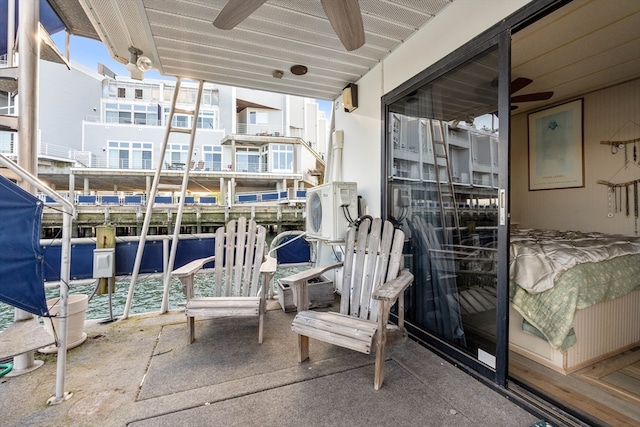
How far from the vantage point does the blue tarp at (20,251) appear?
1.53 metres

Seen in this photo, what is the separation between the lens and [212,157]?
18.5 meters

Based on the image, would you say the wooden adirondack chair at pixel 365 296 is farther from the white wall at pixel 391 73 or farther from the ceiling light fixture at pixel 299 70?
the ceiling light fixture at pixel 299 70

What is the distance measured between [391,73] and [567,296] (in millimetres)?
2297

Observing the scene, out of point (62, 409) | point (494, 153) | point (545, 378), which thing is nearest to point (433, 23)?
point (494, 153)

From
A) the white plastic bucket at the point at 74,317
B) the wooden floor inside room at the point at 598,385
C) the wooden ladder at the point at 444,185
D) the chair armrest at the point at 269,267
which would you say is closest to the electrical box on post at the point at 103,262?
the white plastic bucket at the point at 74,317

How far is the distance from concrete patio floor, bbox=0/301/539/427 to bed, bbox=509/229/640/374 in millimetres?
632

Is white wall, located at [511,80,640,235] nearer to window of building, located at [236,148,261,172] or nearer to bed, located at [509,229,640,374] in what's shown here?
bed, located at [509,229,640,374]

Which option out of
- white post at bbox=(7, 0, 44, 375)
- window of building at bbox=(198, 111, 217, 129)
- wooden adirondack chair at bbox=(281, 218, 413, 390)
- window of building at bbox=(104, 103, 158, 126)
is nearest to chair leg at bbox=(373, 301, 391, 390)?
wooden adirondack chair at bbox=(281, 218, 413, 390)

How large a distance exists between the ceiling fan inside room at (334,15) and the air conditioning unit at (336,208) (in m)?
1.36

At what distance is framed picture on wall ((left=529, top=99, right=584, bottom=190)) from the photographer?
3752mm

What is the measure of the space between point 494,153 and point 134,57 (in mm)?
3363

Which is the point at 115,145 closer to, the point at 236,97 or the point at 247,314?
the point at 236,97

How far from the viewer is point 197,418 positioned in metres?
1.50

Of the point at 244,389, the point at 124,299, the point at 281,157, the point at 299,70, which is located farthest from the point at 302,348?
the point at 281,157
